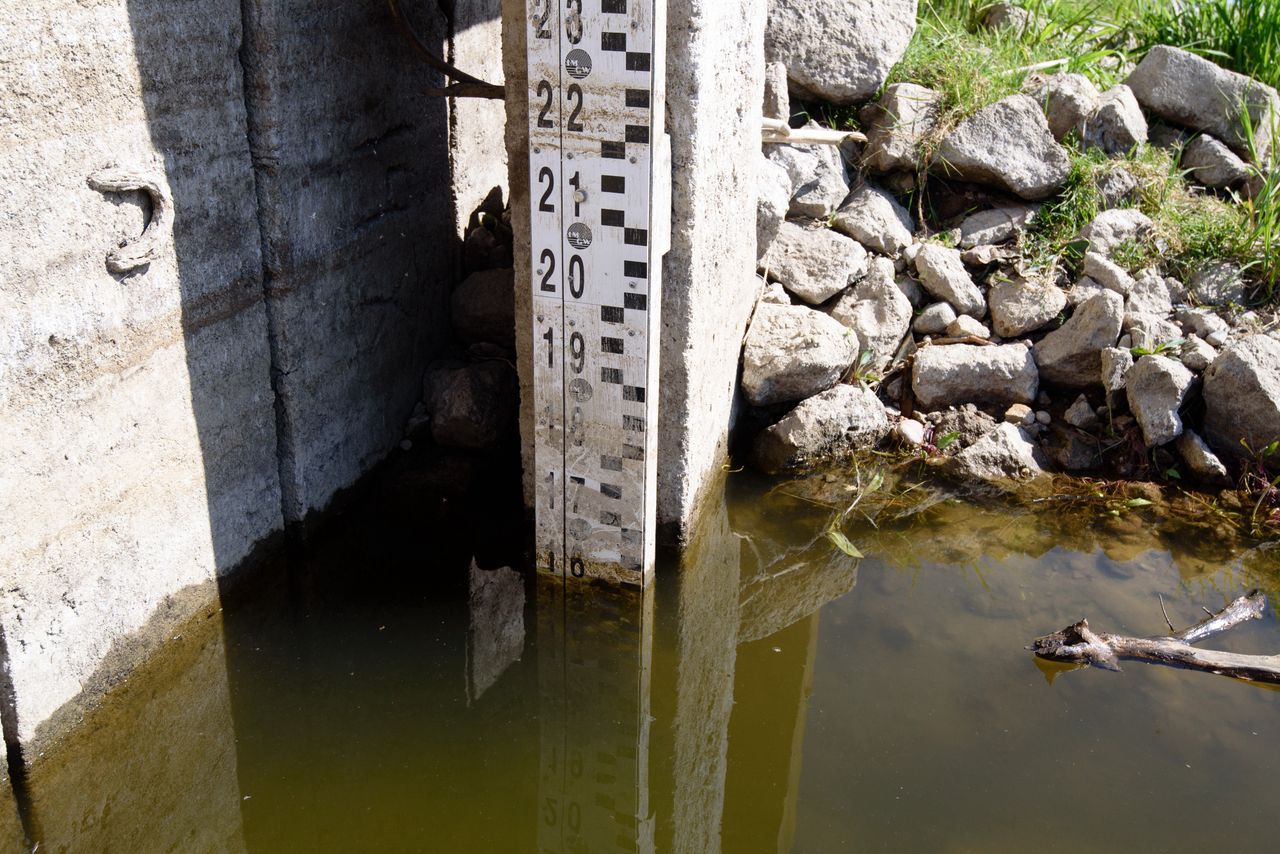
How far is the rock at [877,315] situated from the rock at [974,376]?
5.2 inches

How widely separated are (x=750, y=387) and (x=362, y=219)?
1.50m

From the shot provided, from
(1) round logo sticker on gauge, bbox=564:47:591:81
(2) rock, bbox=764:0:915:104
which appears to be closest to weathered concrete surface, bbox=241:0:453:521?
(1) round logo sticker on gauge, bbox=564:47:591:81

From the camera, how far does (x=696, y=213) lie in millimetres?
3408

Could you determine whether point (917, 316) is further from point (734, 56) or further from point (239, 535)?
point (239, 535)

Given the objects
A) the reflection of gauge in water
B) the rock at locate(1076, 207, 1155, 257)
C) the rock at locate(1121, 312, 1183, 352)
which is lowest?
the rock at locate(1121, 312, 1183, 352)

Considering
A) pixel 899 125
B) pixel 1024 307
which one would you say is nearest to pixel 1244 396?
pixel 1024 307

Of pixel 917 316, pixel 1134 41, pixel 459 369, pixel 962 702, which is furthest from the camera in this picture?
pixel 1134 41

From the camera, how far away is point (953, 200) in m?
5.10

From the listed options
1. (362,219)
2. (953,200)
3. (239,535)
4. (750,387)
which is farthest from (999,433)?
(239,535)

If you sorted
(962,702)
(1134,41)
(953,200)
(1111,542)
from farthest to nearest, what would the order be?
(1134,41) < (953,200) < (1111,542) < (962,702)

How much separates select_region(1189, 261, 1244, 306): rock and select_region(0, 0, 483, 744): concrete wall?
3.10 metres

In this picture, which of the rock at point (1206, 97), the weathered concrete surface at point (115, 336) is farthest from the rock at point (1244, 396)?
the weathered concrete surface at point (115, 336)

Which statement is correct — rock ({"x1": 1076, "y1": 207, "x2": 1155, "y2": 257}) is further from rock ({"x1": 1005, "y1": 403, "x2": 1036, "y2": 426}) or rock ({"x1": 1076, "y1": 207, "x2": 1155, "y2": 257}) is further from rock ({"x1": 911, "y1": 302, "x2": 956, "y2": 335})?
rock ({"x1": 1005, "y1": 403, "x2": 1036, "y2": 426})

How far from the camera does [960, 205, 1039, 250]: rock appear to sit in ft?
16.2
